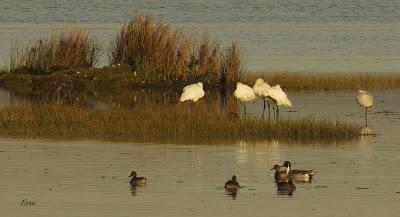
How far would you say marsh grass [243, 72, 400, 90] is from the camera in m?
34.3

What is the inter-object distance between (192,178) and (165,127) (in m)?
5.25

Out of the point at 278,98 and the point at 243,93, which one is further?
Answer: the point at 243,93

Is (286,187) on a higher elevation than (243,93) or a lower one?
lower

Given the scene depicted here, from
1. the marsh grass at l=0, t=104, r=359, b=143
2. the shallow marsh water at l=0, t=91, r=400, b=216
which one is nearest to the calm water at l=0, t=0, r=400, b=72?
the marsh grass at l=0, t=104, r=359, b=143

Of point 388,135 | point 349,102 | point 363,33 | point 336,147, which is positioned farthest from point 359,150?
point 363,33

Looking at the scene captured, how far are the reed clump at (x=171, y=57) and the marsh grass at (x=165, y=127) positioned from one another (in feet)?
29.4

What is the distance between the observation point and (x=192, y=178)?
1814cm

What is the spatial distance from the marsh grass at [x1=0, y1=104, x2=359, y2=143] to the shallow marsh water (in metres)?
0.69

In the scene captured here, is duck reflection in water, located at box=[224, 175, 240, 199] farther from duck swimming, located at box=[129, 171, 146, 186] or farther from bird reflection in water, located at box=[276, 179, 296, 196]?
duck swimming, located at box=[129, 171, 146, 186]

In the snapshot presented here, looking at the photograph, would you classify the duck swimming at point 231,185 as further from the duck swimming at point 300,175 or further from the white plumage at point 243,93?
the white plumage at point 243,93

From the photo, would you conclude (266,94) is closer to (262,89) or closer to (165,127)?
(262,89)

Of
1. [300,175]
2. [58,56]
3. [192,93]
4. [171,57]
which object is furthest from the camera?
[58,56]

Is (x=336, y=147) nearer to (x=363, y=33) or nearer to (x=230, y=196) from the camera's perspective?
(x=230, y=196)

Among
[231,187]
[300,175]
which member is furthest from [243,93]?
[231,187]
